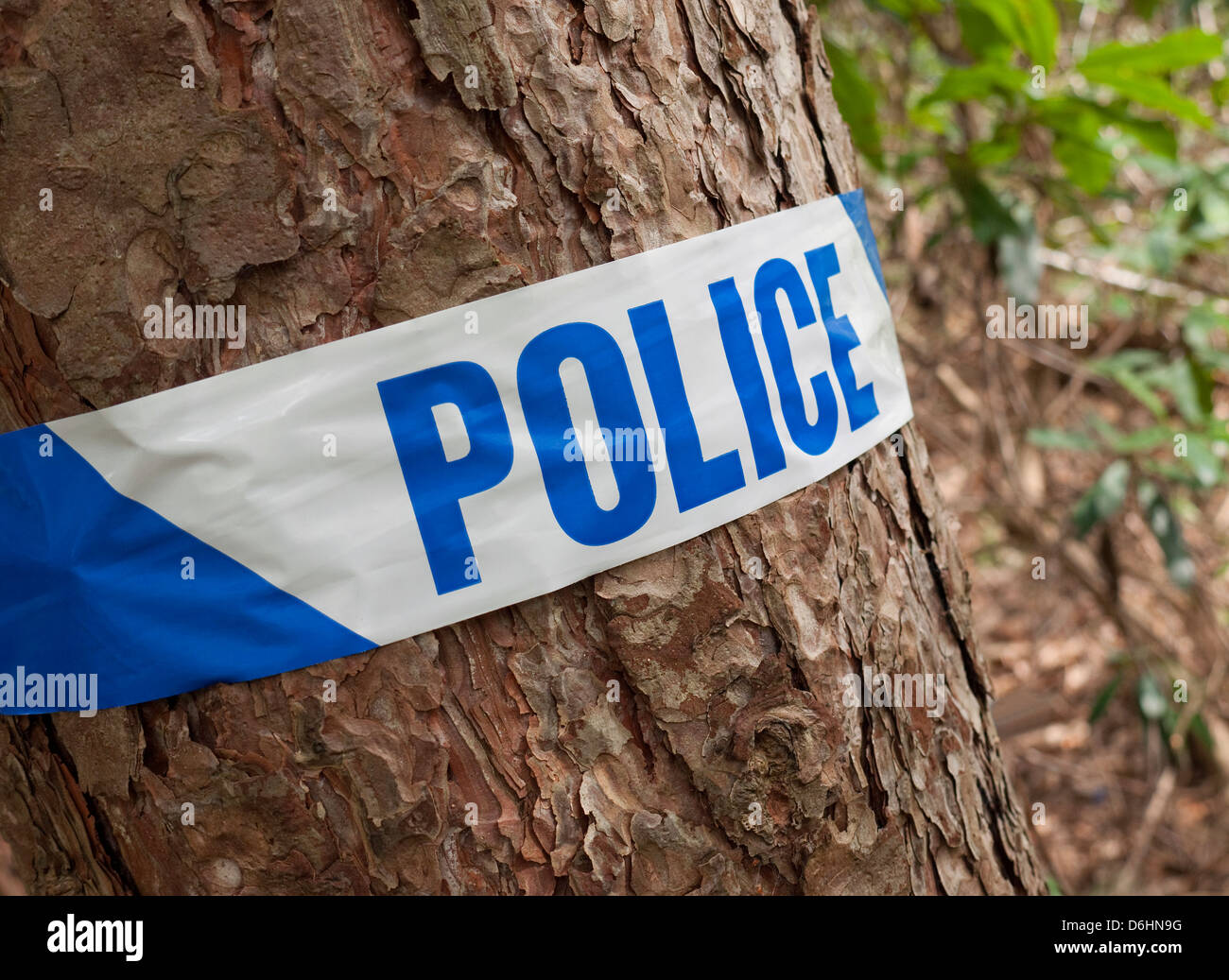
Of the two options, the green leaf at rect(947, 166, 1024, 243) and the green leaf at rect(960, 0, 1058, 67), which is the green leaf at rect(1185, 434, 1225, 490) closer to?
the green leaf at rect(947, 166, 1024, 243)

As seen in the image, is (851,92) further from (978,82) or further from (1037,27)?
(1037,27)

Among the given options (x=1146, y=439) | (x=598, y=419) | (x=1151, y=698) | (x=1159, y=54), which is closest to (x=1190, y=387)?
(x=1146, y=439)

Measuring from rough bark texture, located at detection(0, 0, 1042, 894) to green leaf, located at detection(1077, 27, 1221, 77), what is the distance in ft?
2.71

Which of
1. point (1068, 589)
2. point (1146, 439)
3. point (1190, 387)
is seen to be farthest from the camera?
point (1068, 589)

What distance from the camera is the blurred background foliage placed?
1.75m

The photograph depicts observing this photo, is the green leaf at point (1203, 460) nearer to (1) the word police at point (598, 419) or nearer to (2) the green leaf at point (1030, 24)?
(2) the green leaf at point (1030, 24)

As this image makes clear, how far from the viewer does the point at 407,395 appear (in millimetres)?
855

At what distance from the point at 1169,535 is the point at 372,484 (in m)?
2.19

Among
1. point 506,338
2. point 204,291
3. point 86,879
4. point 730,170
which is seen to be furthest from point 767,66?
point 86,879

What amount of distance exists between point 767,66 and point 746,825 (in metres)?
0.81

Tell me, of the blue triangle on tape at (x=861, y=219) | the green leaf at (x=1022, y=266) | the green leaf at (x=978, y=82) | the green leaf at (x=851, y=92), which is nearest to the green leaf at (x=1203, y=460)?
the green leaf at (x=1022, y=266)

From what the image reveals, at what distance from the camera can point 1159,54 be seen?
154 cm

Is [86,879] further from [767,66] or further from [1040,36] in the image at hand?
[1040,36]
